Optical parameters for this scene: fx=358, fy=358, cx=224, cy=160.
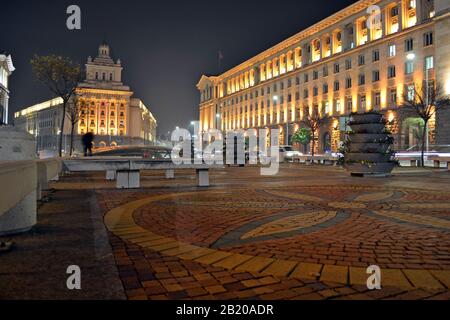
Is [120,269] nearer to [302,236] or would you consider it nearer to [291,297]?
[291,297]

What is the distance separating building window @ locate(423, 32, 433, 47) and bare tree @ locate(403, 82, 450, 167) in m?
6.02

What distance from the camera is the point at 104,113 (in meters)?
124

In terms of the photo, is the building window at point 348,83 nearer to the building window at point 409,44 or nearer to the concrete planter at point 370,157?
the building window at point 409,44

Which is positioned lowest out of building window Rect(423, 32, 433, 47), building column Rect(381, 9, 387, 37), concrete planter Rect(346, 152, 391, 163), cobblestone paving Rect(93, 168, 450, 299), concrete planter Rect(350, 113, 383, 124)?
cobblestone paving Rect(93, 168, 450, 299)

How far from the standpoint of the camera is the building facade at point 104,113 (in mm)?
120562

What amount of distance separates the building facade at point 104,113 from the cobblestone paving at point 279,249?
11725 centimetres

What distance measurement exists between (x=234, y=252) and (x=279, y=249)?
526mm

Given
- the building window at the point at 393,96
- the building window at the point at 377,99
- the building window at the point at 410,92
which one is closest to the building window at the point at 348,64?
the building window at the point at 377,99

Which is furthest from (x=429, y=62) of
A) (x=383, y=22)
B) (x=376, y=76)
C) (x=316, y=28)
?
(x=316, y=28)

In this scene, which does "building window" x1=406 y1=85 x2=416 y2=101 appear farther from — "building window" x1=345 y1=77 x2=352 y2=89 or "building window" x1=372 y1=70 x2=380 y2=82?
"building window" x1=345 y1=77 x2=352 y2=89

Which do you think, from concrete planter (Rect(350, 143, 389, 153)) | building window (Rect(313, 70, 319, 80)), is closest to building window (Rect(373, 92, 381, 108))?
building window (Rect(313, 70, 319, 80))

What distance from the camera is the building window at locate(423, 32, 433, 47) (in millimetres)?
43938

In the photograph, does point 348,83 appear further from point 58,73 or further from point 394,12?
point 58,73
